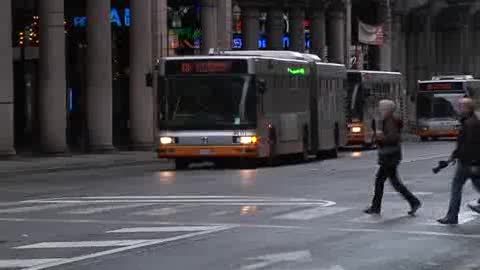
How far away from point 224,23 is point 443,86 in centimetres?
1293

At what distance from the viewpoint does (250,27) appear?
193ft

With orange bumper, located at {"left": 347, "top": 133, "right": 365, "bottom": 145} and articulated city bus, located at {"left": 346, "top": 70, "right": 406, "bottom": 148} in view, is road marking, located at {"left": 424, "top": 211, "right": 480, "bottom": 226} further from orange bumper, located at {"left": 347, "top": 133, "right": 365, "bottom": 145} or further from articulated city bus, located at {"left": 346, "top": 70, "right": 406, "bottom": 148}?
orange bumper, located at {"left": 347, "top": 133, "right": 365, "bottom": 145}

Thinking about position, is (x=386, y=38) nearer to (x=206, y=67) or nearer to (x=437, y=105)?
(x=437, y=105)

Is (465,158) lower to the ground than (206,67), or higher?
lower

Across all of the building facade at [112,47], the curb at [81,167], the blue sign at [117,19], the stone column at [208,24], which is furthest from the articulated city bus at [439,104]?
the curb at [81,167]

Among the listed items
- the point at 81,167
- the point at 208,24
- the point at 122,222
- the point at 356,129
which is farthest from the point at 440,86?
the point at 122,222

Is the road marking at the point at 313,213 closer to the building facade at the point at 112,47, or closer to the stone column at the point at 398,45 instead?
the building facade at the point at 112,47

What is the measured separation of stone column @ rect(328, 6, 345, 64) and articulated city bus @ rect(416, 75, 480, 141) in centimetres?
921

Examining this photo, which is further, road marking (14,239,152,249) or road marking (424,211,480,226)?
road marking (424,211,480,226)

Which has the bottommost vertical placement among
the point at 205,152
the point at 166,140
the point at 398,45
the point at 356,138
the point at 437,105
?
the point at 356,138

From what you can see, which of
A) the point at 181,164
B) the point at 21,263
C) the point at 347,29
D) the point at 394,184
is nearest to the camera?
the point at 21,263

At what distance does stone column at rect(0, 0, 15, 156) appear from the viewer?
120 feet

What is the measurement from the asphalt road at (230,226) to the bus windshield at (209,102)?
3518 millimetres

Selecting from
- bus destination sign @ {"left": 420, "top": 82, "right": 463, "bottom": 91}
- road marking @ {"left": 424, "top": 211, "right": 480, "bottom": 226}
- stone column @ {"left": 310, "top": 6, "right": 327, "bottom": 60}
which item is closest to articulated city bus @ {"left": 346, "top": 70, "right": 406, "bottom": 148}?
bus destination sign @ {"left": 420, "top": 82, "right": 463, "bottom": 91}
